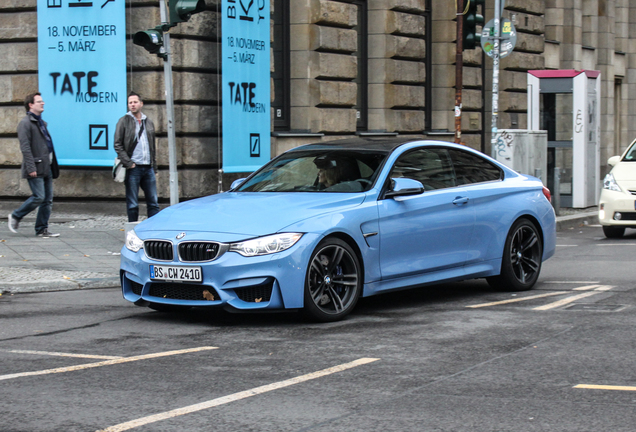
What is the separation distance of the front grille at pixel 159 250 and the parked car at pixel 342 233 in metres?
0.01

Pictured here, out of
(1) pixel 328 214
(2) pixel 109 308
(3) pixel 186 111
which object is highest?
(3) pixel 186 111

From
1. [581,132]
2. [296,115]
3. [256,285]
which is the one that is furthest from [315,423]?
[581,132]

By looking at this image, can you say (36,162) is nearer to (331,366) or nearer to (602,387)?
(331,366)

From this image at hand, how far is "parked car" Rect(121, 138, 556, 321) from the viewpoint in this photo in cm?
718

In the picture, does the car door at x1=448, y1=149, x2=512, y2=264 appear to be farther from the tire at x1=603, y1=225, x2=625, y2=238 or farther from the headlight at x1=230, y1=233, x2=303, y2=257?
the tire at x1=603, y1=225, x2=625, y2=238

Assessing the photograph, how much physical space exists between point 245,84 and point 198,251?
10.1m

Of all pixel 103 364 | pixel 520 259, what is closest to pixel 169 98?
pixel 520 259

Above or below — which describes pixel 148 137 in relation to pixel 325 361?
above

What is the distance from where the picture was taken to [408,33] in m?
21.6

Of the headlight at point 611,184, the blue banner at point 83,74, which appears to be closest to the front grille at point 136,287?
the blue banner at point 83,74

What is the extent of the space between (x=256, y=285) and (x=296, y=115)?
39.9 ft

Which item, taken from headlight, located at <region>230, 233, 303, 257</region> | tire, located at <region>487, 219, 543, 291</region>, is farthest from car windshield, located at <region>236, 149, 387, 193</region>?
tire, located at <region>487, 219, 543, 291</region>

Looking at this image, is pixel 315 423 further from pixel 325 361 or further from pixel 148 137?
pixel 148 137

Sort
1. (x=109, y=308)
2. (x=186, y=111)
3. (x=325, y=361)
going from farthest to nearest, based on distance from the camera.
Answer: (x=186, y=111), (x=109, y=308), (x=325, y=361)
